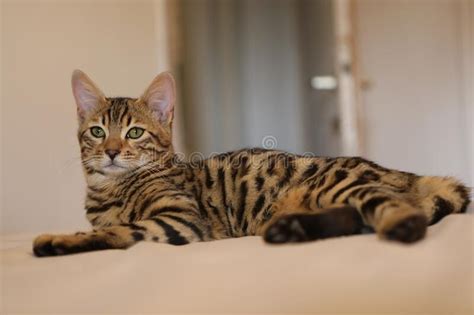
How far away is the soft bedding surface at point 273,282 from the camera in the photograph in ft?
1.93

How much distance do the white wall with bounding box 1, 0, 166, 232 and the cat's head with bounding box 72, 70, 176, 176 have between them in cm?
35

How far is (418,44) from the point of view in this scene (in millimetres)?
2814

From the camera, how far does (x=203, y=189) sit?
119cm

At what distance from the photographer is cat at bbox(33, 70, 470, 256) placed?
826 mm

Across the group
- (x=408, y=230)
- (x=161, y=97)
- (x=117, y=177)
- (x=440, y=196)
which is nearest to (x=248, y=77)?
(x=161, y=97)

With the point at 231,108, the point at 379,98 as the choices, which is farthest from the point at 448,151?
the point at 231,108

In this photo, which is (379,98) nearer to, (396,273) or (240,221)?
(240,221)

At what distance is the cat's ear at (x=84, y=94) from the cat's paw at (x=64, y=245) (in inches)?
18.4

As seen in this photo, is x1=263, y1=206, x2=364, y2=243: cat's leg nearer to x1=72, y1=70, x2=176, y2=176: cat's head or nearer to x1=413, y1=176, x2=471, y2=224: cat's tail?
x1=413, y1=176, x2=471, y2=224: cat's tail

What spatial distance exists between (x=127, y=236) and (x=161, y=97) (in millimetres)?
465

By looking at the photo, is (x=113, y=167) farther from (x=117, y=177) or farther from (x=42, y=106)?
(x=42, y=106)

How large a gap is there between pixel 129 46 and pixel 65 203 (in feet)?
2.29

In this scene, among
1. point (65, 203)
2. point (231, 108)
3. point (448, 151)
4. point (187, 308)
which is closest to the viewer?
point (187, 308)

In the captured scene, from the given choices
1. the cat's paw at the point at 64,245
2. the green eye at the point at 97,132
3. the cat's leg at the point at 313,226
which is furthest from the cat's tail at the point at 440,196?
the green eye at the point at 97,132
